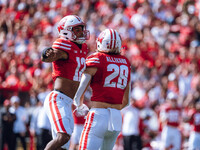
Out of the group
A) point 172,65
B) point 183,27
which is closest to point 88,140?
point 172,65

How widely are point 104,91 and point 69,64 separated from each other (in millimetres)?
592

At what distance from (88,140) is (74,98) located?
639 mm

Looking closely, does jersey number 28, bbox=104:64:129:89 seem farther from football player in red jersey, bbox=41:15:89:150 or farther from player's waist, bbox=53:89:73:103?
player's waist, bbox=53:89:73:103

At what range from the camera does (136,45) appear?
1443 cm

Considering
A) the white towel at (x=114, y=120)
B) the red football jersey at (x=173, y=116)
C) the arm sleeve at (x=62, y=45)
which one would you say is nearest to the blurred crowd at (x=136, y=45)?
the red football jersey at (x=173, y=116)

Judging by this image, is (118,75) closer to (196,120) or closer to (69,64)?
(69,64)

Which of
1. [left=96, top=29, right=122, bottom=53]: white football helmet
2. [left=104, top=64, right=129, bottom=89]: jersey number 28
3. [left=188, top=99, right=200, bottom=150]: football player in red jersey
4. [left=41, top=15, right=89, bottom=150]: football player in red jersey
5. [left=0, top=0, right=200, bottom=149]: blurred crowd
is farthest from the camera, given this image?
[left=0, top=0, right=200, bottom=149]: blurred crowd

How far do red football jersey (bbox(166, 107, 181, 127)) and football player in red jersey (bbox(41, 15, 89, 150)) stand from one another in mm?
5904

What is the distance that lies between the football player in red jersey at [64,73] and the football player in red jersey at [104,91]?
150 mm

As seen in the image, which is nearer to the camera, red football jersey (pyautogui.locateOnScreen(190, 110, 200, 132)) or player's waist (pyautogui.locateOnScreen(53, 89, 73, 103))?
player's waist (pyautogui.locateOnScreen(53, 89, 73, 103))

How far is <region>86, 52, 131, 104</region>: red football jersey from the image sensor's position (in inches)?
244

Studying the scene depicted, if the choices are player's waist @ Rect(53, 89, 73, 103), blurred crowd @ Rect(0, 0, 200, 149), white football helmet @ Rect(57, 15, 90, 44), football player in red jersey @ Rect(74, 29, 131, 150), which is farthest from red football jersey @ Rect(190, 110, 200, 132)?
player's waist @ Rect(53, 89, 73, 103)

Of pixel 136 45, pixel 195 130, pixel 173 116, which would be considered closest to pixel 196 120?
pixel 195 130

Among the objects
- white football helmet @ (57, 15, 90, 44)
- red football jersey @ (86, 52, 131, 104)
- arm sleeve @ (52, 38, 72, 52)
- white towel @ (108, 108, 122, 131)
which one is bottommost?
white towel @ (108, 108, 122, 131)
